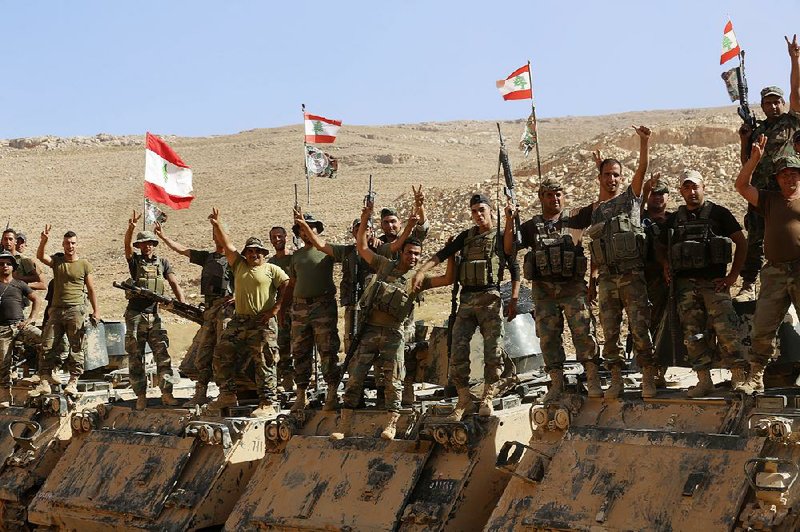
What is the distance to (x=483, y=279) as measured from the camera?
10.2 meters

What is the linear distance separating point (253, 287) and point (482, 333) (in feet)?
8.83

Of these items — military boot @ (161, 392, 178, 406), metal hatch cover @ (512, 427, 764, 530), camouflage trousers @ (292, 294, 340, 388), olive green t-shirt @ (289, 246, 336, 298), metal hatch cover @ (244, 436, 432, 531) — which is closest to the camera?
metal hatch cover @ (512, 427, 764, 530)

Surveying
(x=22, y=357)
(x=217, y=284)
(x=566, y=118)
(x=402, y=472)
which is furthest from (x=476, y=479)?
(x=566, y=118)

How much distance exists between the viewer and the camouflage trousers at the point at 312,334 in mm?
11359

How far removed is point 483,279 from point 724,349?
2031mm

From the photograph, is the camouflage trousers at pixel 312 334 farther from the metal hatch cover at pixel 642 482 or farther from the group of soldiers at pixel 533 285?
the metal hatch cover at pixel 642 482

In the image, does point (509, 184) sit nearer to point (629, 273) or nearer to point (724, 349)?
point (629, 273)

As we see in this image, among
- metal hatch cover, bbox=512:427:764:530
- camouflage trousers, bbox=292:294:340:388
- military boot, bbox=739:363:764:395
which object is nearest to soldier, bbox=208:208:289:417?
camouflage trousers, bbox=292:294:340:388

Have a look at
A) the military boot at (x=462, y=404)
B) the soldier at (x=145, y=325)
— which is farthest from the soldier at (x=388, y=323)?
the soldier at (x=145, y=325)

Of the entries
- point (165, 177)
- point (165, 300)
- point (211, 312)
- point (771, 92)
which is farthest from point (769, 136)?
point (165, 177)

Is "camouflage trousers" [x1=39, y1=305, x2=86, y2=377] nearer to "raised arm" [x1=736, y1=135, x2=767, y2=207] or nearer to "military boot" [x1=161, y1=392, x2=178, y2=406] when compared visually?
"military boot" [x1=161, y1=392, x2=178, y2=406]

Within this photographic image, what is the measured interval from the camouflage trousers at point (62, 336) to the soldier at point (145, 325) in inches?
47.4

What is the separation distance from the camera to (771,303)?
348 inches

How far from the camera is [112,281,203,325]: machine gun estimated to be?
13.0 m
